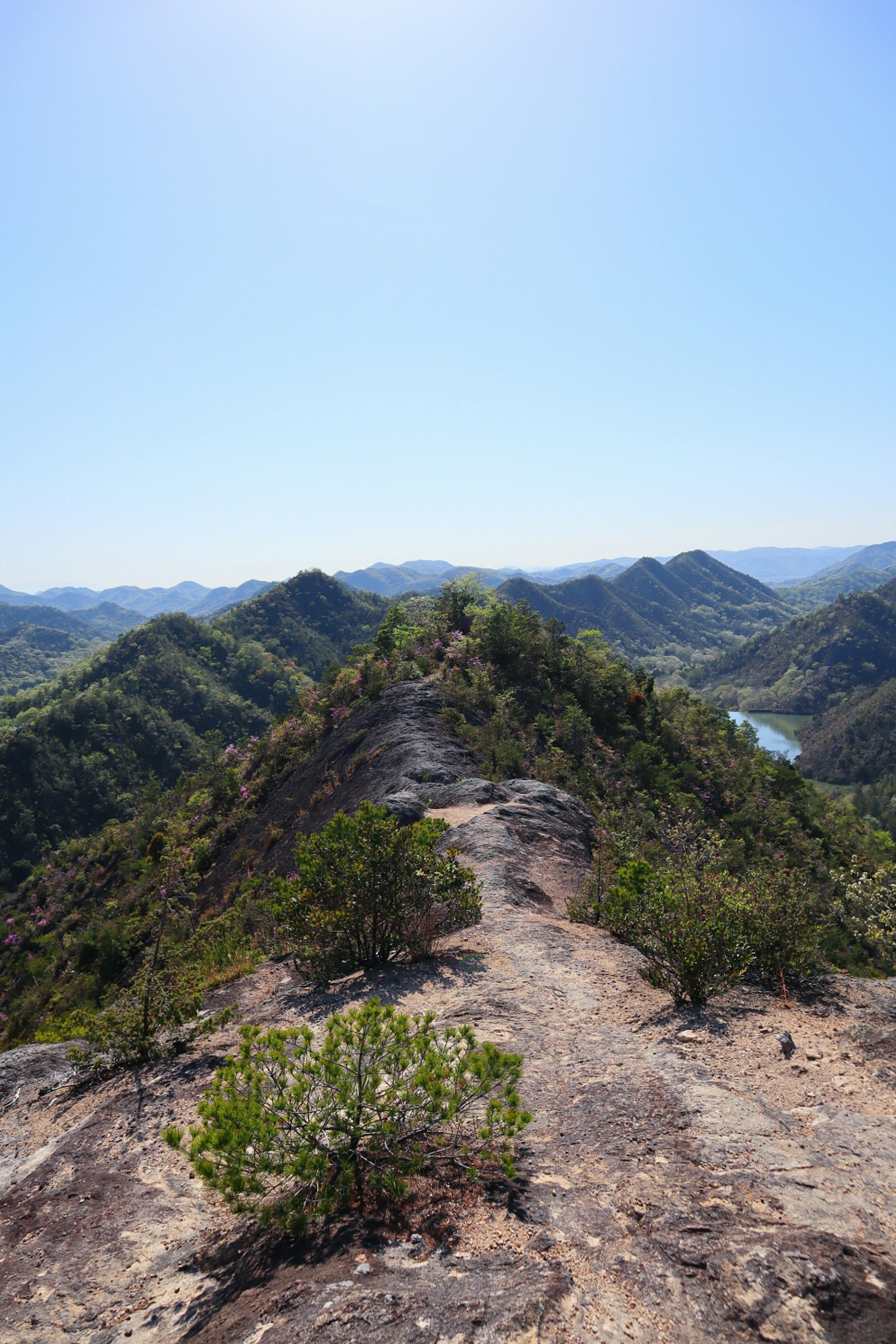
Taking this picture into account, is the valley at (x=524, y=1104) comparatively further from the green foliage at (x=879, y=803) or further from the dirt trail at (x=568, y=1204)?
the green foliage at (x=879, y=803)

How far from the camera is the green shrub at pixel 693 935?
18.0 feet

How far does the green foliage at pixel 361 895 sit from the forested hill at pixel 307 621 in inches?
4184

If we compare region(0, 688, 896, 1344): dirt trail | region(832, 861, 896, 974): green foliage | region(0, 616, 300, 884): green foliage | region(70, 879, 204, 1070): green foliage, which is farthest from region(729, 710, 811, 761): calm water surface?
region(70, 879, 204, 1070): green foliage

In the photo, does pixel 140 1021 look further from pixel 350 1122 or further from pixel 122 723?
pixel 122 723

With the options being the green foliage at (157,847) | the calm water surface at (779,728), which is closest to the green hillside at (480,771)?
the green foliage at (157,847)

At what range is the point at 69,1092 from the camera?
5.21m

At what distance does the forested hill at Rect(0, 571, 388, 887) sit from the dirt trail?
47883mm

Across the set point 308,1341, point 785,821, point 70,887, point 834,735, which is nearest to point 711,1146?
point 308,1341

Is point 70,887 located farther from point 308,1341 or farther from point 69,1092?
point 308,1341

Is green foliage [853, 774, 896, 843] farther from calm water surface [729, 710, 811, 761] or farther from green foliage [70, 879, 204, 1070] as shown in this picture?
green foliage [70, 879, 204, 1070]

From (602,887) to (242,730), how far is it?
82450 mm

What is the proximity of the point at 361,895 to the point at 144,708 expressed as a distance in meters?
82.8

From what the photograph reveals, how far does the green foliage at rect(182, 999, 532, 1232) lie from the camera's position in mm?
2938

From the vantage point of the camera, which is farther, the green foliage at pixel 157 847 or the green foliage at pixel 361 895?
the green foliage at pixel 157 847
